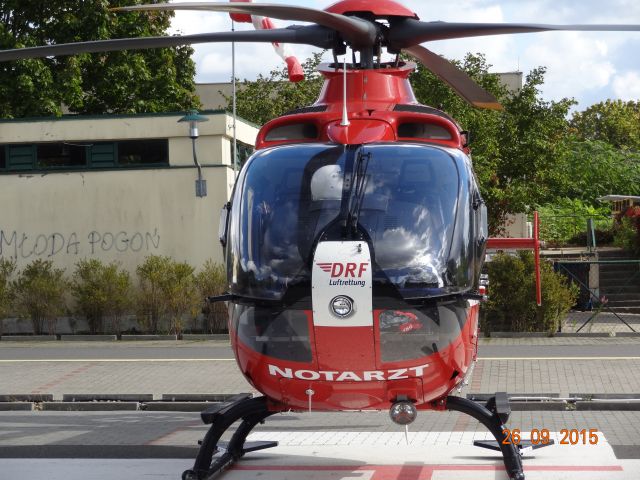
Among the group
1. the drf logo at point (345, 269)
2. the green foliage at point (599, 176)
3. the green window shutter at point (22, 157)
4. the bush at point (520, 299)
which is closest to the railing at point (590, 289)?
the bush at point (520, 299)

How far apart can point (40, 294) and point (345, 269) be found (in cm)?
1792

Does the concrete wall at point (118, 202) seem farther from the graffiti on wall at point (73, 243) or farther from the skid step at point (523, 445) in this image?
the skid step at point (523, 445)

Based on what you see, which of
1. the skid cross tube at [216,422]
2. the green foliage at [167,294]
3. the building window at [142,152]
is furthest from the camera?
the building window at [142,152]

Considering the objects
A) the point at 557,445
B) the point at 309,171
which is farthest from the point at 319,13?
the point at 557,445

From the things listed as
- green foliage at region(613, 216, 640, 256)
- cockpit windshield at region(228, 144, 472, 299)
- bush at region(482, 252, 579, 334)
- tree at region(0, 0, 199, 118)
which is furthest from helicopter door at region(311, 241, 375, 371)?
tree at region(0, 0, 199, 118)

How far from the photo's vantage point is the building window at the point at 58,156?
25.3 meters

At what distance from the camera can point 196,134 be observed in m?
23.5

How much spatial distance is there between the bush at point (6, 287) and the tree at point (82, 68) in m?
10.5

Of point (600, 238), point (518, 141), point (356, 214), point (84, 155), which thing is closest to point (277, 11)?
point (356, 214)

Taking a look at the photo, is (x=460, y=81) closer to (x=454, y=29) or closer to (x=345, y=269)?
(x=454, y=29)

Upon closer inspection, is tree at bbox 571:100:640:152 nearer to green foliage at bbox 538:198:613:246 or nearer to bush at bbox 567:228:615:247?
green foliage at bbox 538:198:613:246

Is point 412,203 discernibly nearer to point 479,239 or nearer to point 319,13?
point 479,239

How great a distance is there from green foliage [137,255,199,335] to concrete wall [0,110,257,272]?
30.0 inches

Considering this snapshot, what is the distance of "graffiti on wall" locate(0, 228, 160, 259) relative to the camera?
82.1 feet
